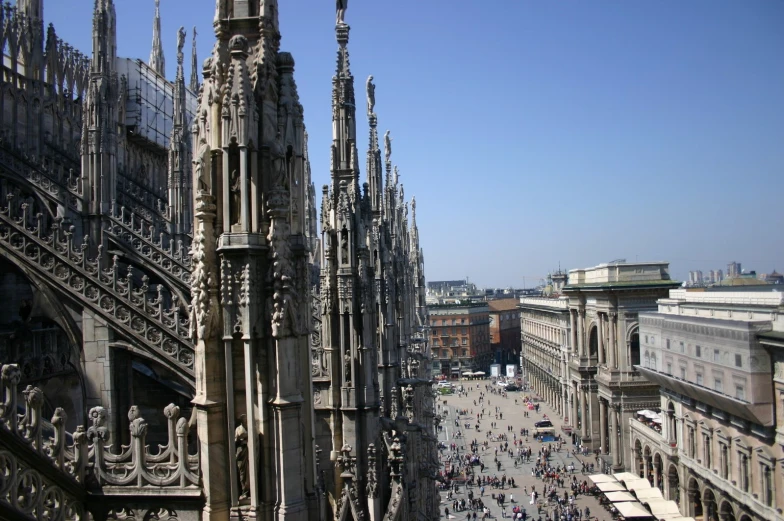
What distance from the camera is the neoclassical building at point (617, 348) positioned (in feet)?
167

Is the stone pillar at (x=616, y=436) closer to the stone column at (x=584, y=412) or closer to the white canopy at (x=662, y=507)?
the stone column at (x=584, y=412)

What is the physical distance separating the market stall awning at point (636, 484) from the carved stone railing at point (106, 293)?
33315 millimetres

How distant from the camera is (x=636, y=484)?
4078 centimetres

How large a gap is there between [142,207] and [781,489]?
3013cm

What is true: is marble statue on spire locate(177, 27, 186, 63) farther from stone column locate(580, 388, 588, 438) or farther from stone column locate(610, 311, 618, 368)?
stone column locate(580, 388, 588, 438)

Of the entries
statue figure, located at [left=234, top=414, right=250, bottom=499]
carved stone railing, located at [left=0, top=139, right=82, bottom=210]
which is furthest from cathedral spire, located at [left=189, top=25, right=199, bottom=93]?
statue figure, located at [left=234, top=414, right=250, bottom=499]

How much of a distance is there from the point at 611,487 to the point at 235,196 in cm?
3919

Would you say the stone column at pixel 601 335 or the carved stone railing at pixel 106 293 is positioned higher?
the carved stone railing at pixel 106 293

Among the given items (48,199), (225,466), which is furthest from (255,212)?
(48,199)

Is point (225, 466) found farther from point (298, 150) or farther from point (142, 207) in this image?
point (142, 207)

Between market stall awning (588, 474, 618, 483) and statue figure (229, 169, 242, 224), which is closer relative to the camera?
statue figure (229, 169, 242, 224)

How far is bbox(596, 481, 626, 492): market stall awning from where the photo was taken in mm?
40094

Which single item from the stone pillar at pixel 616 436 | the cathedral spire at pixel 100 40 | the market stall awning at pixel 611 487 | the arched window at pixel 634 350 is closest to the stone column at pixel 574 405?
the stone pillar at pixel 616 436

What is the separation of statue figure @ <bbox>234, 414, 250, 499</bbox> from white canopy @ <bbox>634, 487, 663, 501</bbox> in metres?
37.3
